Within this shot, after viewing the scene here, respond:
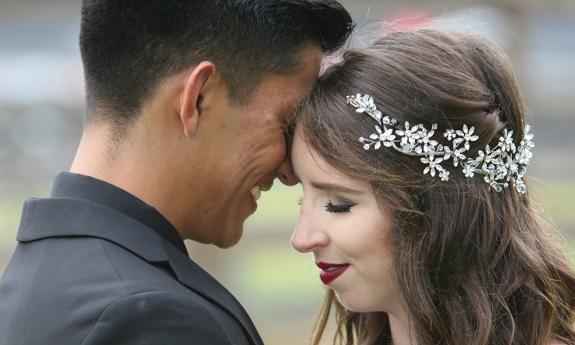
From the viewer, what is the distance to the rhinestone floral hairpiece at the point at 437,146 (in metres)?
3.34

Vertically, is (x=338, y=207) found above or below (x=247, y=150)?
below

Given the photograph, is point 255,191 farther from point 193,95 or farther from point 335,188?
point 193,95

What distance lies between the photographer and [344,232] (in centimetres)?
333

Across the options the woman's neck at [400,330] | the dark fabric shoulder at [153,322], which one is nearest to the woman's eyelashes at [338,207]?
the woman's neck at [400,330]

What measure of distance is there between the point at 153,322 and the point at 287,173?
1008 mm

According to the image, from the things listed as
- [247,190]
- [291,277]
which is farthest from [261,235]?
[247,190]

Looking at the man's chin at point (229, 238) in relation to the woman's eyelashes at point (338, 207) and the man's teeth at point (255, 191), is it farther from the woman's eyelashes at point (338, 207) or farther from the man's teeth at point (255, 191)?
the woman's eyelashes at point (338, 207)

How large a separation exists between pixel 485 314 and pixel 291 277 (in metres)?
5.90

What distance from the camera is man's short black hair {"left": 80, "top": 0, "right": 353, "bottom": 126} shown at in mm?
3119

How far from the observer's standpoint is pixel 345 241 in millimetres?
3332

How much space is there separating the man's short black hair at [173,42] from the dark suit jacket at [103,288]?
0.35 metres

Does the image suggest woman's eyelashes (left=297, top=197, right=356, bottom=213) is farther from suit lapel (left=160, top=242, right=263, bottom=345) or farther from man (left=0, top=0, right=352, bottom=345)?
suit lapel (left=160, top=242, right=263, bottom=345)

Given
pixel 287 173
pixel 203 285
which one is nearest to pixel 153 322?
pixel 203 285

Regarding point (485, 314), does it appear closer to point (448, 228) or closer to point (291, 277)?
point (448, 228)
